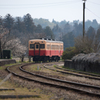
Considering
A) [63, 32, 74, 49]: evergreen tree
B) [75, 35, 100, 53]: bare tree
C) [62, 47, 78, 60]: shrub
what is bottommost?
[62, 47, 78, 60]: shrub

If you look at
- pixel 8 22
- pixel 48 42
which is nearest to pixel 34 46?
pixel 48 42

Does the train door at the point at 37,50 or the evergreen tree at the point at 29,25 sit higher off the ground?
→ the evergreen tree at the point at 29,25

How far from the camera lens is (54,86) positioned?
10172mm

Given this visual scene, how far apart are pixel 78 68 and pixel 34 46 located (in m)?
13.8

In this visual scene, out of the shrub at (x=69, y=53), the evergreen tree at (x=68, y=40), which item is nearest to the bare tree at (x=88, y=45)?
the shrub at (x=69, y=53)

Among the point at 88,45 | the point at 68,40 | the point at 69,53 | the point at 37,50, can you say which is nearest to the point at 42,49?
the point at 37,50

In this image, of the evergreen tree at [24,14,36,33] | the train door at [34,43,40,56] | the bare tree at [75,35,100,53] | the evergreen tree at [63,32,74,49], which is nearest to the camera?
the bare tree at [75,35,100,53]

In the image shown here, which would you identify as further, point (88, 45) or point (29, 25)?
point (29, 25)

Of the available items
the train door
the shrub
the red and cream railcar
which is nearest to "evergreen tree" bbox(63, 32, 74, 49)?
the red and cream railcar

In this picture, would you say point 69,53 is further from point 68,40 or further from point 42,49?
point 68,40

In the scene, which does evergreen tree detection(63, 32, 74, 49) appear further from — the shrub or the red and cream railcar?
the shrub

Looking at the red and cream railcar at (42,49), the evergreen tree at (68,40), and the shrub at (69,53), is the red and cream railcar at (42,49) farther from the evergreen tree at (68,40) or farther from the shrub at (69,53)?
the evergreen tree at (68,40)

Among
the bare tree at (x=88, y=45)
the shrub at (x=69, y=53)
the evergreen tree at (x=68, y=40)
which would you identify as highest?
the evergreen tree at (x=68, y=40)

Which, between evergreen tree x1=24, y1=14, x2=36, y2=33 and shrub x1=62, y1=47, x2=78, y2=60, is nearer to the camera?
shrub x1=62, y1=47, x2=78, y2=60
